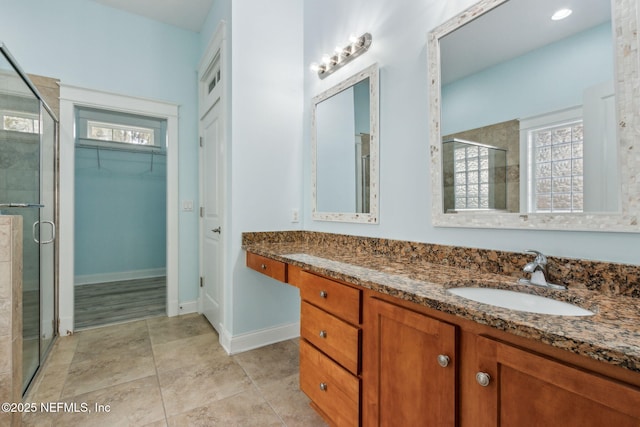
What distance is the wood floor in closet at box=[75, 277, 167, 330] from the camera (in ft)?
9.63

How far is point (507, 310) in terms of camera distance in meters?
0.78

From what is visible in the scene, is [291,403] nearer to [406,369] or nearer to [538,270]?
[406,369]

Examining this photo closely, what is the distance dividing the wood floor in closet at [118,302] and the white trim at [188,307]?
196mm

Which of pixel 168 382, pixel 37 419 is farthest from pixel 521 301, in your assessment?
pixel 37 419

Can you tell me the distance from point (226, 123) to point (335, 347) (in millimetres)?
1836

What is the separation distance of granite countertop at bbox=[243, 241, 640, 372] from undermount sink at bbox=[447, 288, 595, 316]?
20 millimetres

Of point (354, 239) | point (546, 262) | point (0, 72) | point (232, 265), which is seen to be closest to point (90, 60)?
point (0, 72)

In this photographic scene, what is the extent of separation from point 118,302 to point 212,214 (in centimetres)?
177

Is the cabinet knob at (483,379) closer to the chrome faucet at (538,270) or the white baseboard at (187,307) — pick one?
the chrome faucet at (538,270)

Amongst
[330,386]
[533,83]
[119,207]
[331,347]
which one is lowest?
[330,386]

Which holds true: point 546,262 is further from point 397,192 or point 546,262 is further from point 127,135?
point 127,135

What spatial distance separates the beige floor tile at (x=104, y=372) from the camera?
71.7 inches

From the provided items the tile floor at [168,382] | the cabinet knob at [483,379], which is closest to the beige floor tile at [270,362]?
the tile floor at [168,382]

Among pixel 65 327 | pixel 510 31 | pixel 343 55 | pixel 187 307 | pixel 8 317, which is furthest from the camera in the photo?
pixel 187 307
